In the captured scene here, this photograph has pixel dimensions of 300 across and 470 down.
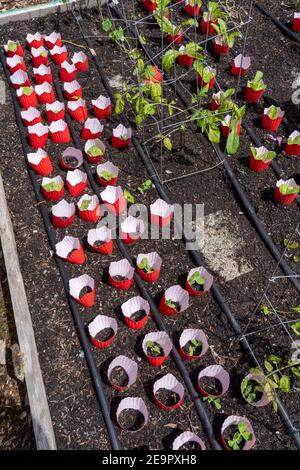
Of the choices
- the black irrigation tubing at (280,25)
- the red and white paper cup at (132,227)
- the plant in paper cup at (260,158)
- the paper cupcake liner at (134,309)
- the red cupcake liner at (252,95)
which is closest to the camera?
the paper cupcake liner at (134,309)

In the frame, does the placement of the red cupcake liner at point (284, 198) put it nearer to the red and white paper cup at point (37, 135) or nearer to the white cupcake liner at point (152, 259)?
the white cupcake liner at point (152, 259)

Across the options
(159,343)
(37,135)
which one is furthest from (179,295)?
(37,135)

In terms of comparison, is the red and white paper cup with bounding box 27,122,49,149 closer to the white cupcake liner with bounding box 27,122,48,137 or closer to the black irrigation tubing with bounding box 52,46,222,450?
the white cupcake liner with bounding box 27,122,48,137

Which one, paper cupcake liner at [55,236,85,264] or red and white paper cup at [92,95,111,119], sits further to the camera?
red and white paper cup at [92,95,111,119]

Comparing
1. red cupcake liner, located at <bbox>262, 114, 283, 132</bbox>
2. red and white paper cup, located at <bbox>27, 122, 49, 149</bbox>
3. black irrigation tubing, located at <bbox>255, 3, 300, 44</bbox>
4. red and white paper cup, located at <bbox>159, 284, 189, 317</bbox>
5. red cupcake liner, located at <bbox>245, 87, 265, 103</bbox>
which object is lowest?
red and white paper cup, located at <bbox>159, 284, 189, 317</bbox>

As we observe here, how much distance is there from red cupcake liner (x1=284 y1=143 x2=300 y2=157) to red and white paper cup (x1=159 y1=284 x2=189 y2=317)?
1337mm

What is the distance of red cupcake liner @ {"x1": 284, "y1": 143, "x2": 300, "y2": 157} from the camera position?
301 centimetres

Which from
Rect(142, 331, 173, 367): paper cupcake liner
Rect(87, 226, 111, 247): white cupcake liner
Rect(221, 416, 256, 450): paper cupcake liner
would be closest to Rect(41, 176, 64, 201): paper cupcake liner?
Rect(87, 226, 111, 247): white cupcake liner

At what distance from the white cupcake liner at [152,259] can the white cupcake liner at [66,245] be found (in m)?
0.35

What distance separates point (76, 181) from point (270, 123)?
142 centimetres

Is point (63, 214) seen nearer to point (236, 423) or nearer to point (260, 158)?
point (260, 158)

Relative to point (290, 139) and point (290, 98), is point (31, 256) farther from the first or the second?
point (290, 98)

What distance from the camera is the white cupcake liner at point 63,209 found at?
2.68 meters

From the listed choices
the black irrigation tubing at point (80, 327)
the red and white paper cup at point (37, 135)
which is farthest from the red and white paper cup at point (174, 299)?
the red and white paper cup at point (37, 135)
